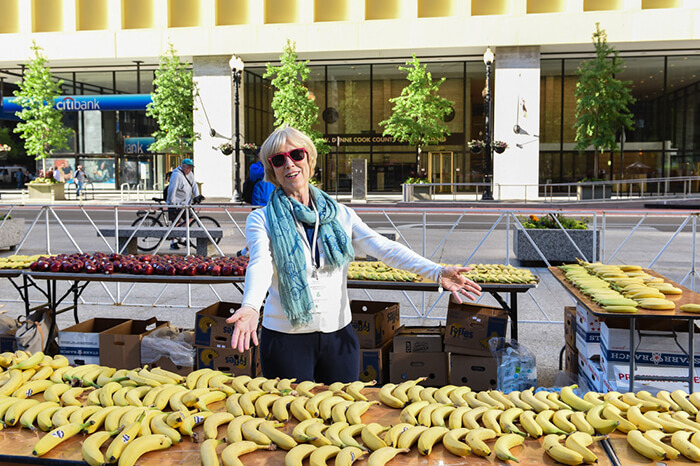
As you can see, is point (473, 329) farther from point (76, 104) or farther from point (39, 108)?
point (76, 104)

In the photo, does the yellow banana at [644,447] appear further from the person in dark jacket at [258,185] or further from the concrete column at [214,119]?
the concrete column at [214,119]

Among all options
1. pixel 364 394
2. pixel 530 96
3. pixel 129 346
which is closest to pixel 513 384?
pixel 364 394

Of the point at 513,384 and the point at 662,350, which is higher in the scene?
the point at 662,350

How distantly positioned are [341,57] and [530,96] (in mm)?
11751

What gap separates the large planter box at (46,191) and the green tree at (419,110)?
19.7 meters

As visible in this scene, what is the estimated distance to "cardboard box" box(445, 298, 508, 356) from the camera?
6.11 m

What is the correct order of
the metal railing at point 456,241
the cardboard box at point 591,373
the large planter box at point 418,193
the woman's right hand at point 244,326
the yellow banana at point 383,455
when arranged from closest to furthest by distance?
the yellow banana at point 383,455
the woman's right hand at point 244,326
the cardboard box at point 591,373
the metal railing at point 456,241
the large planter box at point 418,193

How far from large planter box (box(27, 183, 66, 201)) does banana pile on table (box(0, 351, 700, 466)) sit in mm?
36399

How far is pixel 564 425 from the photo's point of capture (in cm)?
277

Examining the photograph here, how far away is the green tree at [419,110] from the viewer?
120 feet

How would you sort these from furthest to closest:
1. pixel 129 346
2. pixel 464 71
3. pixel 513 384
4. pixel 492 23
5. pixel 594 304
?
pixel 464 71
pixel 492 23
pixel 129 346
pixel 513 384
pixel 594 304

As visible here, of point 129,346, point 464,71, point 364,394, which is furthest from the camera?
point 464,71

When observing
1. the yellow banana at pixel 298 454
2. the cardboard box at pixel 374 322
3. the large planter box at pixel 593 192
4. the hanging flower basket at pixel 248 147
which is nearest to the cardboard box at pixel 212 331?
the cardboard box at pixel 374 322

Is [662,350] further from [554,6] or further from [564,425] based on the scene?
[554,6]
